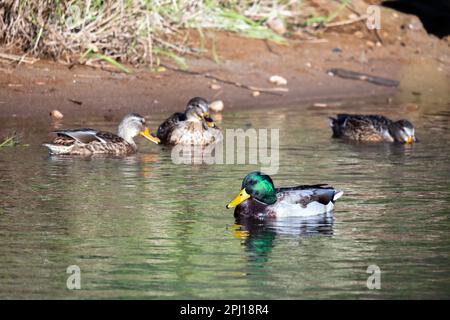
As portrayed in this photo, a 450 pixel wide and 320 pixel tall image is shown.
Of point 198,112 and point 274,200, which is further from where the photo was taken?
point 198,112

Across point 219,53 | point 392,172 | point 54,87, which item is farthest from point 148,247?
point 219,53

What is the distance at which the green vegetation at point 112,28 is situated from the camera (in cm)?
1691

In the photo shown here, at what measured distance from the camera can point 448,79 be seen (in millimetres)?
20734

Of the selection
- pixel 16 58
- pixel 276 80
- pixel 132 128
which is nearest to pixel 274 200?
pixel 132 128

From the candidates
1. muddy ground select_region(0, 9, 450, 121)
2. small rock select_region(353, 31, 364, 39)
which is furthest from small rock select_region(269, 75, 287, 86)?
small rock select_region(353, 31, 364, 39)

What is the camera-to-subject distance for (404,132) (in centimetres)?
1535

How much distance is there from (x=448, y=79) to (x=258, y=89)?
410 cm

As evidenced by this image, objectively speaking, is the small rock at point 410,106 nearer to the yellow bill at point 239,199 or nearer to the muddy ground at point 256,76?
the muddy ground at point 256,76

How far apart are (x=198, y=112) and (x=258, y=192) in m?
4.72

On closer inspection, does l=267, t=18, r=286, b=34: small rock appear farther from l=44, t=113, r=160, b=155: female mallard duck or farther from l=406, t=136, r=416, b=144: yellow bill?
l=44, t=113, r=160, b=155: female mallard duck

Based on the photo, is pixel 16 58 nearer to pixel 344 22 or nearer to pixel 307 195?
pixel 344 22

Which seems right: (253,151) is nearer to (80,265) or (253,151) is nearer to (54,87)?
(54,87)

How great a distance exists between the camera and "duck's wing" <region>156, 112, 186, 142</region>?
605 inches
